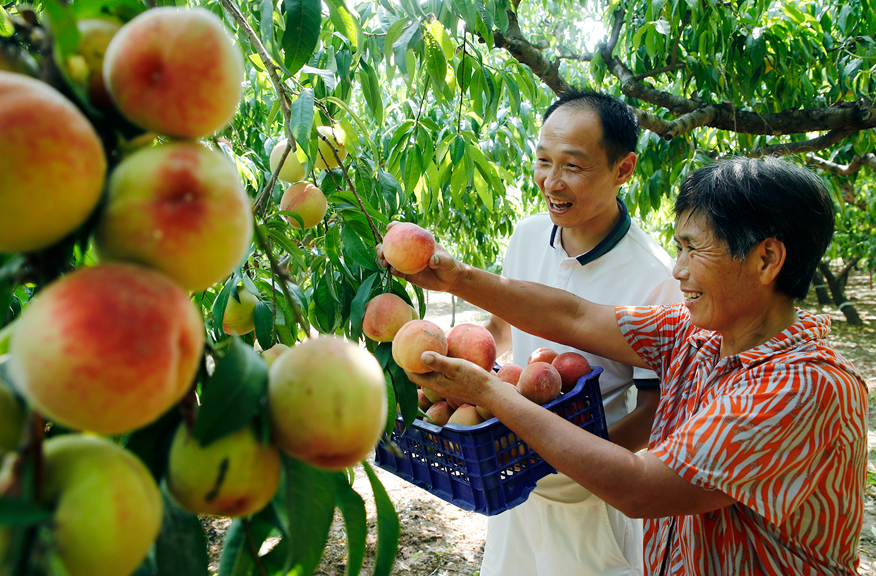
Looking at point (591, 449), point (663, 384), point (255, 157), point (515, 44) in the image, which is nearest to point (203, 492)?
point (591, 449)

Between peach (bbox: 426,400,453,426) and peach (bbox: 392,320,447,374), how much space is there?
0.37m

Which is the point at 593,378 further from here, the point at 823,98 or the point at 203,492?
the point at 823,98

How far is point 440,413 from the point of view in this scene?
192 centimetres

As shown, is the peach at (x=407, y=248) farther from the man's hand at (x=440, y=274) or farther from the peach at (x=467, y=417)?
the peach at (x=467, y=417)

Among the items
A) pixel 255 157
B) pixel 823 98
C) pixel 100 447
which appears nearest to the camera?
pixel 100 447

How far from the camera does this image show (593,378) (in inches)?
70.8

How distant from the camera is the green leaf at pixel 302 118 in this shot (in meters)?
1.17

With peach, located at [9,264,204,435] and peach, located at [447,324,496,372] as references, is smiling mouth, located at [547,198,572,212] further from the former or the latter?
peach, located at [9,264,204,435]

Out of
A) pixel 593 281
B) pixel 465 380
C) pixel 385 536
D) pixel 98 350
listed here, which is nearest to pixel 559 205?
pixel 593 281

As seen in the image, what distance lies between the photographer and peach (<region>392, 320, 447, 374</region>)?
1.50 meters

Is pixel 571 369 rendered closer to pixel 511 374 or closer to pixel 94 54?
pixel 511 374

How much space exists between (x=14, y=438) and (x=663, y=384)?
5.78ft

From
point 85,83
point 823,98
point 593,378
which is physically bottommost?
point 593,378

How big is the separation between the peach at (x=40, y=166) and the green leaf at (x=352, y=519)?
1.30 feet
